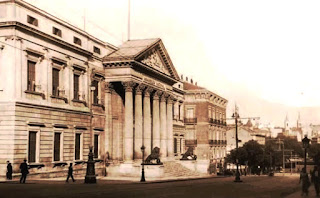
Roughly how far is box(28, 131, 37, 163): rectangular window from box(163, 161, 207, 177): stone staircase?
1487 cm

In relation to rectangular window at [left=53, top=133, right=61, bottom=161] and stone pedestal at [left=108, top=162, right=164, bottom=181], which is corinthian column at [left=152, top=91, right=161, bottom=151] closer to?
stone pedestal at [left=108, top=162, right=164, bottom=181]

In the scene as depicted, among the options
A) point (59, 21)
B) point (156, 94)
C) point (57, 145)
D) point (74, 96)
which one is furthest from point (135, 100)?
point (59, 21)

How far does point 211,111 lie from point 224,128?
11.4 metres

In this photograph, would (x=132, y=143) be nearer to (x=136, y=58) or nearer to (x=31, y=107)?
(x=136, y=58)

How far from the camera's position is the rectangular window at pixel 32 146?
32531 millimetres

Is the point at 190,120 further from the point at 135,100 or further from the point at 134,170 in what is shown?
→ the point at 134,170

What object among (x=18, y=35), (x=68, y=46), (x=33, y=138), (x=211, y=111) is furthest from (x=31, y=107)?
(x=211, y=111)

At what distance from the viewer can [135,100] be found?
45.1 meters

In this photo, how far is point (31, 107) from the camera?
1272 inches

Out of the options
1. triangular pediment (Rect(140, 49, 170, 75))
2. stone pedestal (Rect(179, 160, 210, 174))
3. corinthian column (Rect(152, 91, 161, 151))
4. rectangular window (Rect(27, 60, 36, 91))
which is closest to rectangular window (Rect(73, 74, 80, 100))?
rectangular window (Rect(27, 60, 36, 91))

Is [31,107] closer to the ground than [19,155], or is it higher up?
higher up

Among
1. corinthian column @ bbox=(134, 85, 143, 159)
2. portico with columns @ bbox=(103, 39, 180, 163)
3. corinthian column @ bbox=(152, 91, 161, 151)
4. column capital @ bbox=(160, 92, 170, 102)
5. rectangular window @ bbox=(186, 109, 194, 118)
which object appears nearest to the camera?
portico with columns @ bbox=(103, 39, 180, 163)

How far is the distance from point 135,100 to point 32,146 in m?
14.5

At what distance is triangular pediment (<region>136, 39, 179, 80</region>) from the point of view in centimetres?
4678
